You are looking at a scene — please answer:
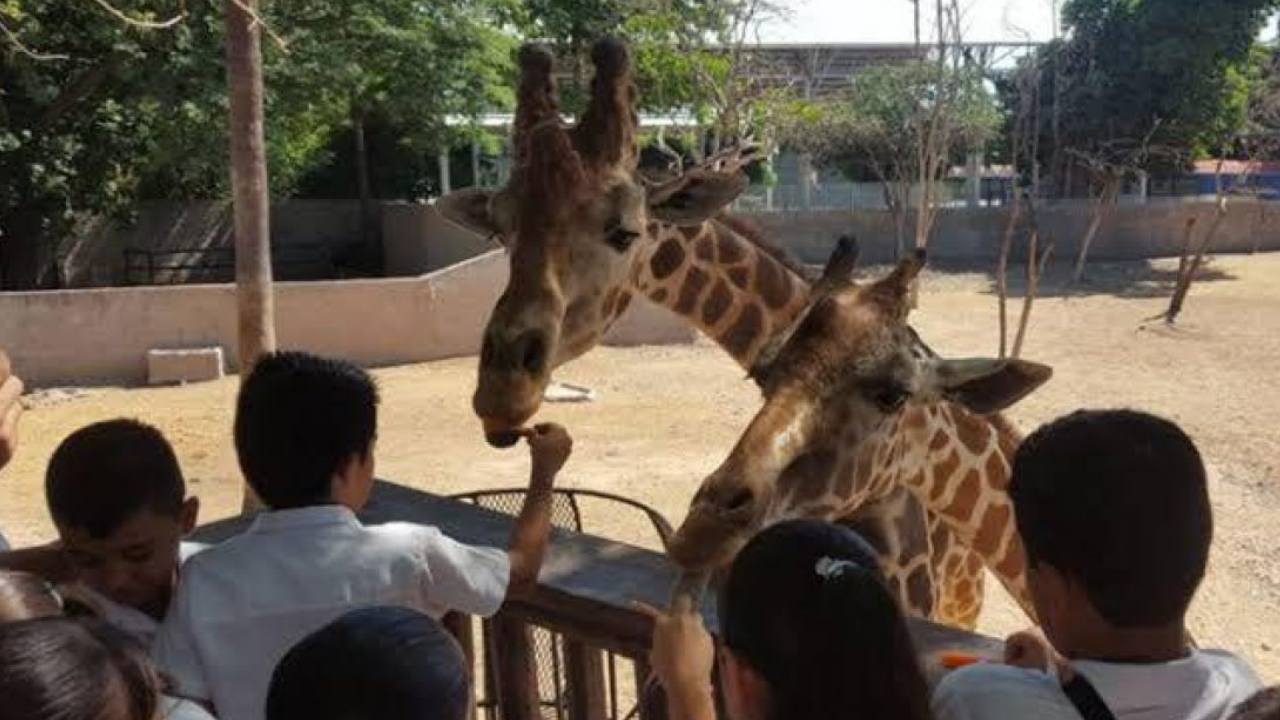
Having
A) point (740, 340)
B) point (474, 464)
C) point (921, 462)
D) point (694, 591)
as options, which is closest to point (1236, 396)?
point (474, 464)

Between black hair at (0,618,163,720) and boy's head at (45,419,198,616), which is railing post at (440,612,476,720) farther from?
black hair at (0,618,163,720)

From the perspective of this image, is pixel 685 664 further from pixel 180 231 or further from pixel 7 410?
pixel 180 231

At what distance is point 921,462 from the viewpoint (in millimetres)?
3812

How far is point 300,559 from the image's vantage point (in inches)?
88.7

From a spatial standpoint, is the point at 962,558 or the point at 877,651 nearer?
the point at 877,651

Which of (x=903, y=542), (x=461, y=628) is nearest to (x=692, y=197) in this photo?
(x=903, y=542)

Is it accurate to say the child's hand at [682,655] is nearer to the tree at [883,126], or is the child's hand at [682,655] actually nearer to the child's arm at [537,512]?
the child's arm at [537,512]

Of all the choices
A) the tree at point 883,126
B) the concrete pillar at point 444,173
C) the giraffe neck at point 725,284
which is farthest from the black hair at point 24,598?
the tree at point 883,126

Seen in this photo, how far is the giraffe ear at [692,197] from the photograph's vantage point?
183 inches

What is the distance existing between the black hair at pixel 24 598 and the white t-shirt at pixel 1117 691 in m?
1.26

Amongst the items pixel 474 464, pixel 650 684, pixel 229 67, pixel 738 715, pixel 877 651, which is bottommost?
pixel 474 464

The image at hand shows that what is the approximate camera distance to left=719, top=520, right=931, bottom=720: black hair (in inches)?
59.4

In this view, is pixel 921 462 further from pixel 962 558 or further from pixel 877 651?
pixel 877 651

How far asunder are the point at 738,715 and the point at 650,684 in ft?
2.37
